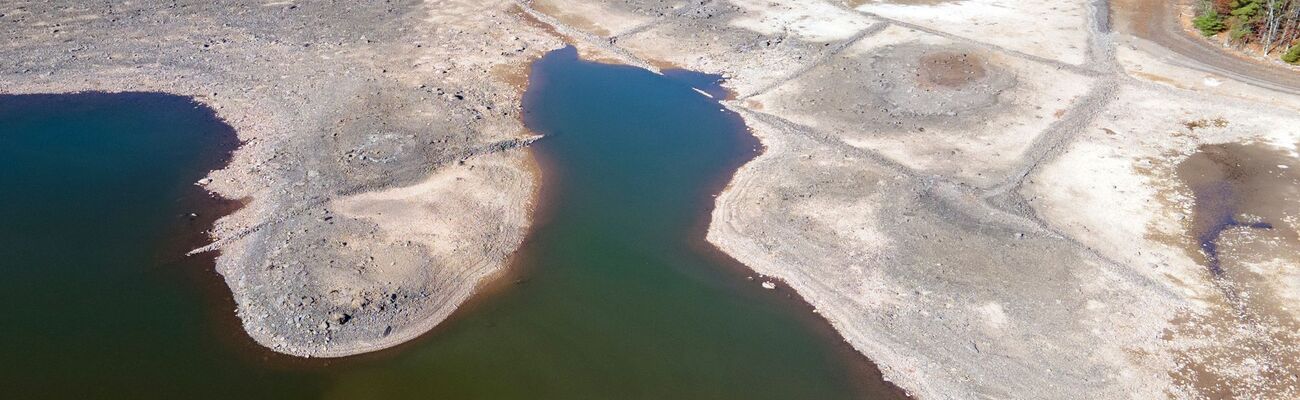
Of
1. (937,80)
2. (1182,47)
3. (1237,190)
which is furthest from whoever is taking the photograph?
(1182,47)

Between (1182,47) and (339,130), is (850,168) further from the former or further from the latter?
(1182,47)

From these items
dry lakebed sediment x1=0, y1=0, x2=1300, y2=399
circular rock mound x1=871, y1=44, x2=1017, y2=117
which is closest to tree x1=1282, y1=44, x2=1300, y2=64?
dry lakebed sediment x1=0, y1=0, x2=1300, y2=399

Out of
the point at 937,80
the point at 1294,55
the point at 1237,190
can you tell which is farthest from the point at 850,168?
the point at 1294,55

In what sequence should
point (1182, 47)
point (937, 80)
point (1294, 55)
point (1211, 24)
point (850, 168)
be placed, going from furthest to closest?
point (1211, 24), point (1182, 47), point (1294, 55), point (937, 80), point (850, 168)

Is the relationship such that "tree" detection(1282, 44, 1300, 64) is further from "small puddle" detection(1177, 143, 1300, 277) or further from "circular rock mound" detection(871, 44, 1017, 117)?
"circular rock mound" detection(871, 44, 1017, 117)

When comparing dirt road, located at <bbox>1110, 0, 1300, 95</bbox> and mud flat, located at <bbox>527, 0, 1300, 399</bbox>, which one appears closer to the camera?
mud flat, located at <bbox>527, 0, 1300, 399</bbox>

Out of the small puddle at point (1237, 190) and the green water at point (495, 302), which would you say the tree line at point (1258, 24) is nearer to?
the small puddle at point (1237, 190)
